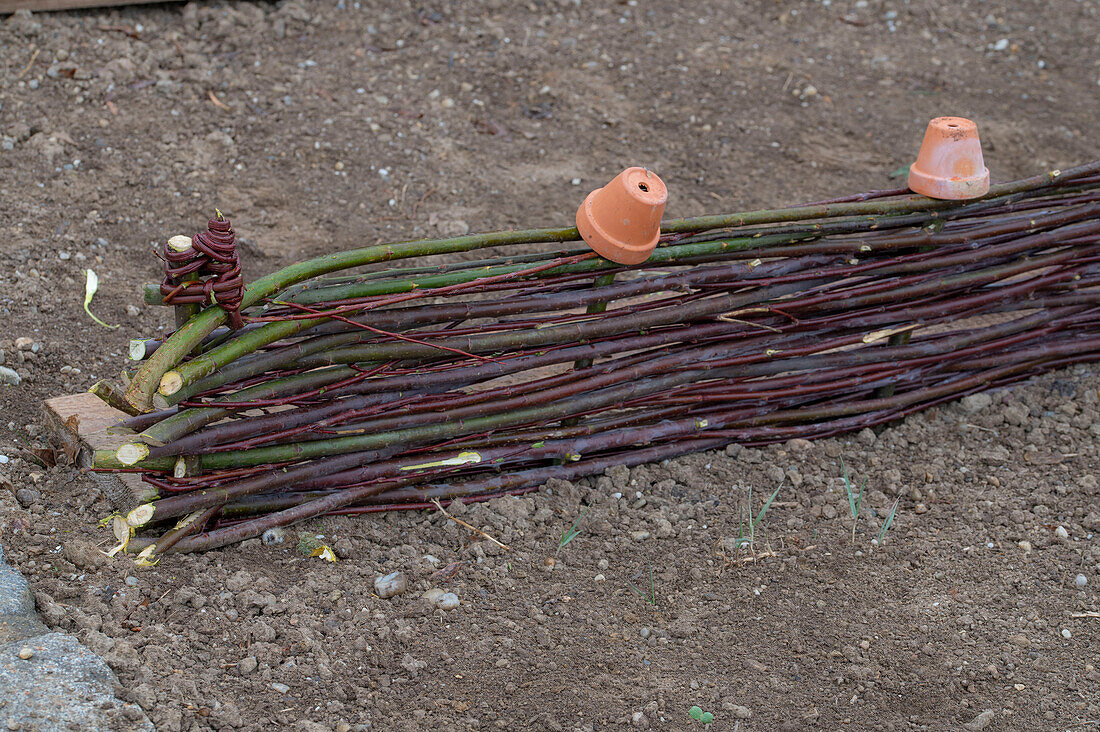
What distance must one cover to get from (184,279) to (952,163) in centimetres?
209

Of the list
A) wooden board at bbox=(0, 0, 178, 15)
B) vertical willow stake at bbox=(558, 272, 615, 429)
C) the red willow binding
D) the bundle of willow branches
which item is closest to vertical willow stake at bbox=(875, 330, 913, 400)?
the bundle of willow branches

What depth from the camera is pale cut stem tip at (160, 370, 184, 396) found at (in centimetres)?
194

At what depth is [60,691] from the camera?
66.9 inches

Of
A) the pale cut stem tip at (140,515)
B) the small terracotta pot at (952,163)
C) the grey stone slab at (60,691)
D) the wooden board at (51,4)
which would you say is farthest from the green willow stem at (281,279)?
the wooden board at (51,4)

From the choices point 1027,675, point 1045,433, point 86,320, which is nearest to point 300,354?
point 86,320

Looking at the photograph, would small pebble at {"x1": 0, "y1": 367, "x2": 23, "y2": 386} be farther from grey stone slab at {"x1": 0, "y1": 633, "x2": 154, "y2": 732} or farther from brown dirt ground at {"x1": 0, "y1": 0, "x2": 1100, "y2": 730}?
grey stone slab at {"x1": 0, "y1": 633, "x2": 154, "y2": 732}

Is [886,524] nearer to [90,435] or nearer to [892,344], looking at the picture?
[892,344]

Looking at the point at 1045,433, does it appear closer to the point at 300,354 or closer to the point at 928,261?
the point at 928,261

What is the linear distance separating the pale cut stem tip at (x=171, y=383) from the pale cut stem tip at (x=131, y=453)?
16 cm

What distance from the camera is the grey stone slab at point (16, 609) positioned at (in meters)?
1.81

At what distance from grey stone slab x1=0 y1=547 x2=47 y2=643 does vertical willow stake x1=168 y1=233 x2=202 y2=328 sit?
0.64 metres

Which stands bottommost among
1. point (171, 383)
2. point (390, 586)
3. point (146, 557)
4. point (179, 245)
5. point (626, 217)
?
point (390, 586)

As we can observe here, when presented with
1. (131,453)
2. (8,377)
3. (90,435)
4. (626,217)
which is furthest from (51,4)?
(626,217)

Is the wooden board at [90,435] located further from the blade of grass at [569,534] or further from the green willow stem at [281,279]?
the blade of grass at [569,534]
